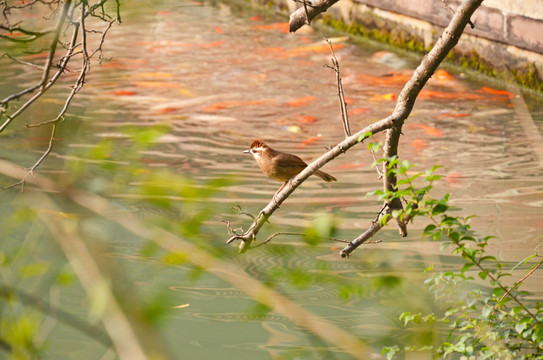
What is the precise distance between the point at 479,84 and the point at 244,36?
9.47 feet

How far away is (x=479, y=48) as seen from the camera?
7949 millimetres

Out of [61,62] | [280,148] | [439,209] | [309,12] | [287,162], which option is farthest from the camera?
[280,148]

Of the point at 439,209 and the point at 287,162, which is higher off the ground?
the point at 439,209

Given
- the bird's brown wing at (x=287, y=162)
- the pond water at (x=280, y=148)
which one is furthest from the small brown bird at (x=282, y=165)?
the pond water at (x=280, y=148)

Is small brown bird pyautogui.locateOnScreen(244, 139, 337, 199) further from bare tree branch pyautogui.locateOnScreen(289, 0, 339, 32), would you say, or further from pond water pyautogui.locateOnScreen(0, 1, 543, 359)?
bare tree branch pyautogui.locateOnScreen(289, 0, 339, 32)

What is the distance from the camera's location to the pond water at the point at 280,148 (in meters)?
3.76

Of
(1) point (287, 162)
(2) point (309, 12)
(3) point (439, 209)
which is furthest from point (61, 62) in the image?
(1) point (287, 162)

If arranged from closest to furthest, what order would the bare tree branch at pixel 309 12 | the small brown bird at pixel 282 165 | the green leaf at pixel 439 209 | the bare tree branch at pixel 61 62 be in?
the bare tree branch at pixel 61 62 → the bare tree branch at pixel 309 12 → the green leaf at pixel 439 209 → the small brown bird at pixel 282 165

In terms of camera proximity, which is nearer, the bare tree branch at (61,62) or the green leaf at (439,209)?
the bare tree branch at (61,62)

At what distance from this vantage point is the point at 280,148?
20.4ft

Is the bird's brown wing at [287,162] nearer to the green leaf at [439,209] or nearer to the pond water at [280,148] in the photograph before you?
the pond water at [280,148]

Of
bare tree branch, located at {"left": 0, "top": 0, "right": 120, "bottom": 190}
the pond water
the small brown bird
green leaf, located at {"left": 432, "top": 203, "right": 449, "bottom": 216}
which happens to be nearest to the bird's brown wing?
the small brown bird

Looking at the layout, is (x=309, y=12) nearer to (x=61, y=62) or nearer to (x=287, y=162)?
(x=61, y=62)

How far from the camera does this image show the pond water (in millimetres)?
3758
